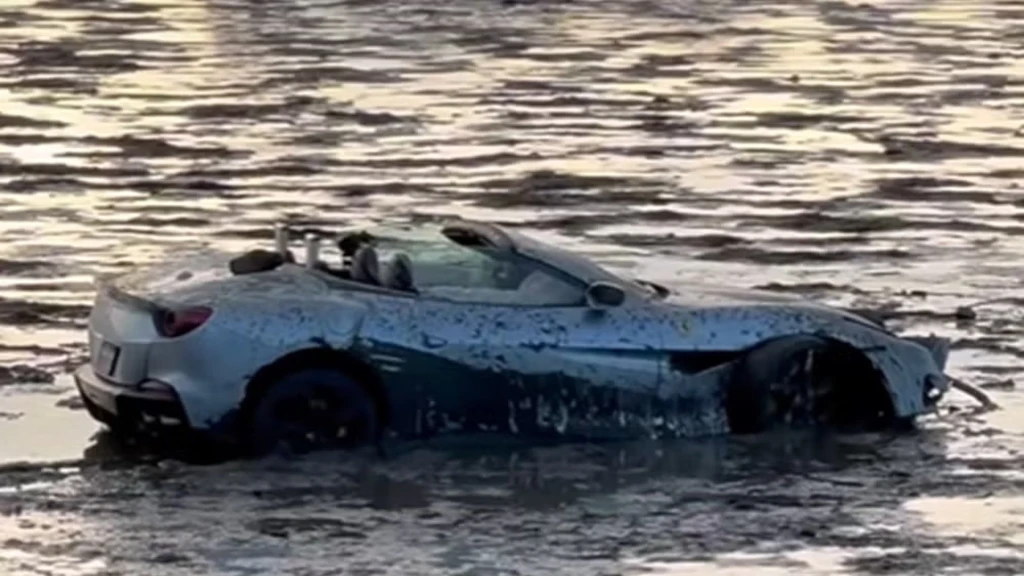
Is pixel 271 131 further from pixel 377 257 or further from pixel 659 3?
pixel 659 3

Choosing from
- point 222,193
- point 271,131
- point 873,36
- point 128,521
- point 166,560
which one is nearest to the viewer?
point 166,560

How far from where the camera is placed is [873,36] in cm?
4284

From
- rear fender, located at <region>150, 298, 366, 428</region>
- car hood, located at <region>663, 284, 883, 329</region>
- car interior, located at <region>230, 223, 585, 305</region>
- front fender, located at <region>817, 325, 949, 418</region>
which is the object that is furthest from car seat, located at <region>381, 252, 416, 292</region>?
front fender, located at <region>817, 325, 949, 418</region>

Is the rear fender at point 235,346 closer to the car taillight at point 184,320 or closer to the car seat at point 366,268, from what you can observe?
the car taillight at point 184,320

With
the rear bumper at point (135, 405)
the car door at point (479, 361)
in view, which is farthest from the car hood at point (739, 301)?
the rear bumper at point (135, 405)

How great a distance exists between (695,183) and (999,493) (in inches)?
474

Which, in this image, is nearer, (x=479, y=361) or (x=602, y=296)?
(x=479, y=361)

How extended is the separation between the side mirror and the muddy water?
2.31 ft

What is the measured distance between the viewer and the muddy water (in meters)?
12.4

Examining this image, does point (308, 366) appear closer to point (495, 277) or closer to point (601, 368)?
point (495, 277)

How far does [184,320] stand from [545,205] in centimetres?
1016

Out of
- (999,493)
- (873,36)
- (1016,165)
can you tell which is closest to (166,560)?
(999,493)

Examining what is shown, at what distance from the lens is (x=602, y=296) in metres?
14.2

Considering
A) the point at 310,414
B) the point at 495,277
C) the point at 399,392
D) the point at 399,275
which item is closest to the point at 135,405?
the point at 310,414
